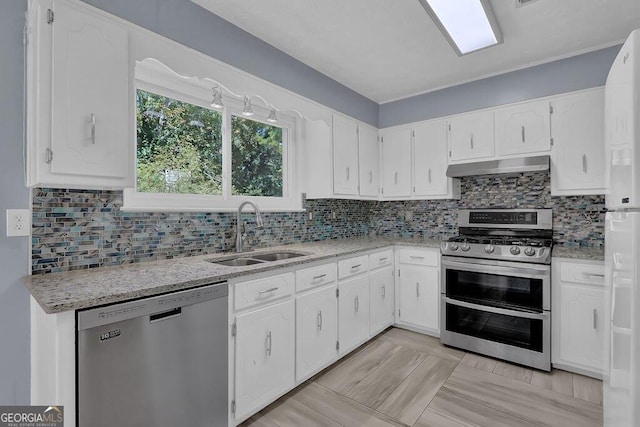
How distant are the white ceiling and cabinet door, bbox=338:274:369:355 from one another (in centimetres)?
193

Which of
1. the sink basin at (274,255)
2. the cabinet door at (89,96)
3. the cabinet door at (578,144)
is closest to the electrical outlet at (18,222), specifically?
the cabinet door at (89,96)

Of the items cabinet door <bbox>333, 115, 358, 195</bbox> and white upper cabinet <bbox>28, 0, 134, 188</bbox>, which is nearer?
white upper cabinet <bbox>28, 0, 134, 188</bbox>

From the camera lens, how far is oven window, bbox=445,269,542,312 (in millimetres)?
2463

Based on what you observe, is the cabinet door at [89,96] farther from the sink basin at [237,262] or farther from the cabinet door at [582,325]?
the cabinet door at [582,325]

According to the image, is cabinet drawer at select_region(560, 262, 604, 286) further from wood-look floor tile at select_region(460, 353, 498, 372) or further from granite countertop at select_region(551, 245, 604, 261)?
wood-look floor tile at select_region(460, 353, 498, 372)

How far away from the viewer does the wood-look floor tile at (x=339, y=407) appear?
185cm

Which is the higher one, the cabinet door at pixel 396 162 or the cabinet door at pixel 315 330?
the cabinet door at pixel 396 162

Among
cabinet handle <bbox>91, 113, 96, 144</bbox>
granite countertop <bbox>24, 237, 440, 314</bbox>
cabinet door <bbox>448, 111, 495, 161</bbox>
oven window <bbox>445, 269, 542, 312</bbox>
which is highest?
cabinet door <bbox>448, 111, 495, 161</bbox>

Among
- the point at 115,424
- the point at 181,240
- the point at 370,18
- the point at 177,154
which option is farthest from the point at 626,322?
the point at 177,154

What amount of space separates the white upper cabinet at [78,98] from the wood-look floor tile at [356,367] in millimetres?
1886

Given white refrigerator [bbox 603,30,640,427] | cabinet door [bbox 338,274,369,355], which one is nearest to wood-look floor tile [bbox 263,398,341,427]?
cabinet door [bbox 338,274,369,355]

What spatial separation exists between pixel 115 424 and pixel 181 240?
1.11 meters

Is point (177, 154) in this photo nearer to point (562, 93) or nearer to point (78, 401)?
point (78, 401)

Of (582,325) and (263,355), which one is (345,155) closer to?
(263,355)
